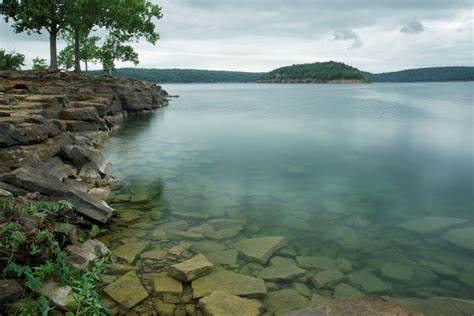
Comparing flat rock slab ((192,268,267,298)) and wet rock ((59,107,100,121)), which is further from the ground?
wet rock ((59,107,100,121))

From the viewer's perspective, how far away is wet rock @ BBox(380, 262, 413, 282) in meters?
8.20

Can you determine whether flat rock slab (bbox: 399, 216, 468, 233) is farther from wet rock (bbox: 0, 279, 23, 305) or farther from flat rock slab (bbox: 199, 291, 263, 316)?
wet rock (bbox: 0, 279, 23, 305)

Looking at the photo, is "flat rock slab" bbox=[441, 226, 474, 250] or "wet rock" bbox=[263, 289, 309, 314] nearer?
"wet rock" bbox=[263, 289, 309, 314]

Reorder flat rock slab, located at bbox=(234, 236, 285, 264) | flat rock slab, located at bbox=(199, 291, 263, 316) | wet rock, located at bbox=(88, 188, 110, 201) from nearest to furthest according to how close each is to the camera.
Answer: flat rock slab, located at bbox=(199, 291, 263, 316) < flat rock slab, located at bbox=(234, 236, 285, 264) < wet rock, located at bbox=(88, 188, 110, 201)

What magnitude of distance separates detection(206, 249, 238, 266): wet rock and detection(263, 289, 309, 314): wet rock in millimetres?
1470

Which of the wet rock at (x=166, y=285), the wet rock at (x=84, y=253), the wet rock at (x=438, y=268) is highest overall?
the wet rock at (x=84, y=253)

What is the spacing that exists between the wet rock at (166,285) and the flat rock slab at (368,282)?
3453 millimetres

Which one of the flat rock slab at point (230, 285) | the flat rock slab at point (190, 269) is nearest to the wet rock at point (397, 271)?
the flat rock slab at point (230, 285)

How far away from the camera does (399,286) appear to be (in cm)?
786

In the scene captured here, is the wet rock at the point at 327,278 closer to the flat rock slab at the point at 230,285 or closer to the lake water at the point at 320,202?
the lake water at the point at 320,202

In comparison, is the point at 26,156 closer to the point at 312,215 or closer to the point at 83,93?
the point at 312,215

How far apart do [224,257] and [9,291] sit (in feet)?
13.7

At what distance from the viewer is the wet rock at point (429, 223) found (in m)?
11.0

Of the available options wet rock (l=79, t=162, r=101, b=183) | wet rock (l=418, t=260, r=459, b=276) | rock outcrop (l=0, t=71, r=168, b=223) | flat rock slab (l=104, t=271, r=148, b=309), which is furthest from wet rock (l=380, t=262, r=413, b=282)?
wet rock (l=79, t=162, r=101, b=183)
